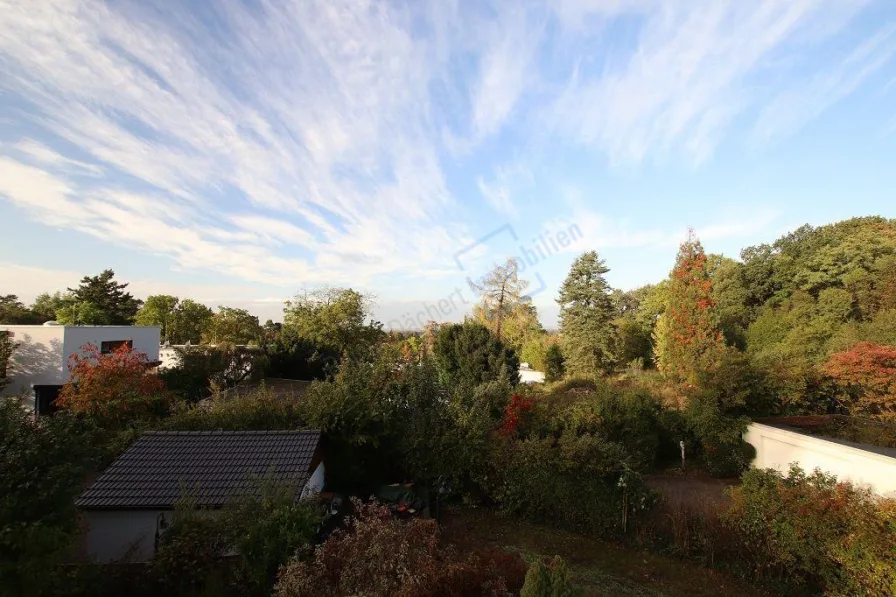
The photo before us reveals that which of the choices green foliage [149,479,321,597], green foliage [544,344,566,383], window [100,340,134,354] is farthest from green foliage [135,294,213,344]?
green foliage [149,479,321,597]

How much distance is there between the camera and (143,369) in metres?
11.7

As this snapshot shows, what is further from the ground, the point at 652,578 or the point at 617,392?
the point at 617,392

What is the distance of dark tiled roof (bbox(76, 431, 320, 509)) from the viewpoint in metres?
6.64

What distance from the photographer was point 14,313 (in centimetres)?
2916

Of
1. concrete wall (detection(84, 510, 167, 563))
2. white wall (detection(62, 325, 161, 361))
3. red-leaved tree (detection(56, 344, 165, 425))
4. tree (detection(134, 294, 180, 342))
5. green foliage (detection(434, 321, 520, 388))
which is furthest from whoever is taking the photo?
tree (detection(134, 294, 180, 342))

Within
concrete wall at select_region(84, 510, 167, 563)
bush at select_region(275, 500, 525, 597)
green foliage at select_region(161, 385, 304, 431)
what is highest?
green foliage at select_region(161, 385, 304, 431)

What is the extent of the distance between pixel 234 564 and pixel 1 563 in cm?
244

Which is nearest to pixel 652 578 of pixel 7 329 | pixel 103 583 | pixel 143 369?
pixel 103 583

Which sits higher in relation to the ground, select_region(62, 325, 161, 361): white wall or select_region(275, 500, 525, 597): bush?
select_region(62, 325, 161, 361): white wall

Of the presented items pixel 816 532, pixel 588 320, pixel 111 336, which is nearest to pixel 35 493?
pixel 816 532

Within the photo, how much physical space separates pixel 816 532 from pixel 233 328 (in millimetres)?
29171

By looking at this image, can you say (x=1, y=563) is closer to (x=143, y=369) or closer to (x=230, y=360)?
(x=143, y=369)

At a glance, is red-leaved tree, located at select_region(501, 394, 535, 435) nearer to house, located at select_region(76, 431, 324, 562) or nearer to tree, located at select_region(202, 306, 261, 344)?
house, located at select_region(76, 431, 324, 562)

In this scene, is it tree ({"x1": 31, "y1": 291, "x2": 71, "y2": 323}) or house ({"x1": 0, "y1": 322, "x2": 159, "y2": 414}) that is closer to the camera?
house ({"x1": 0, "y1": 322, "x2": 159, "y2": 414})
